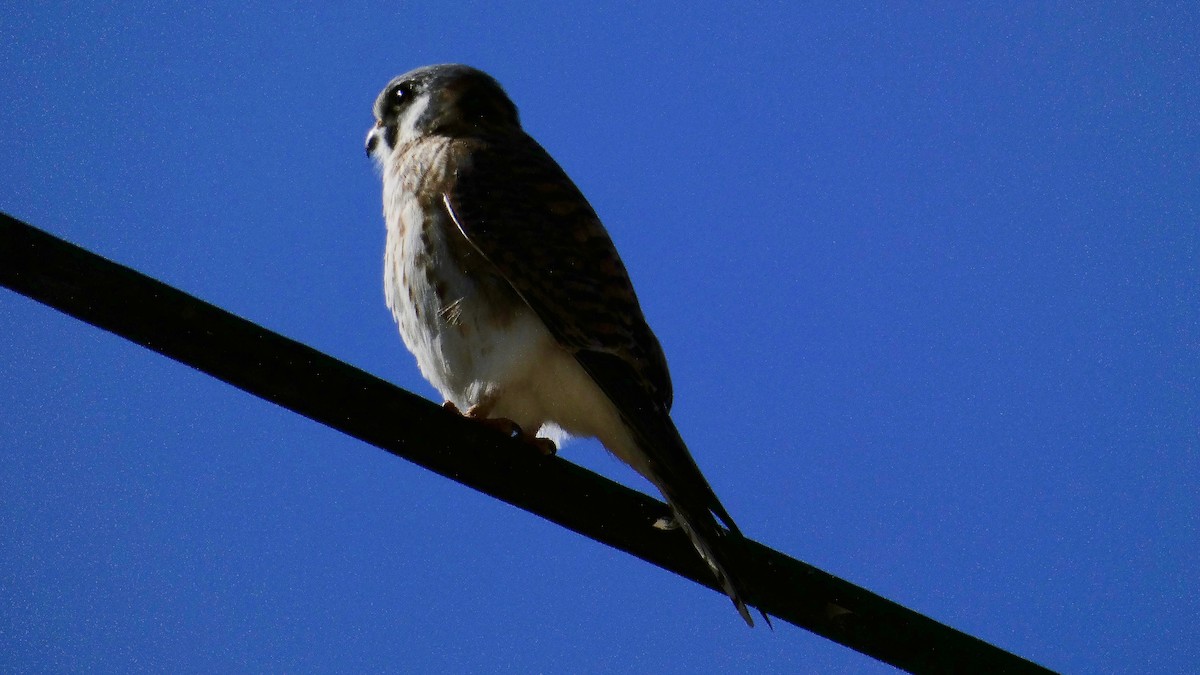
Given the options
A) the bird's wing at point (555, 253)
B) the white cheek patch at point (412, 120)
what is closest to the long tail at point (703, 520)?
the bird's wing at point (555, 253)

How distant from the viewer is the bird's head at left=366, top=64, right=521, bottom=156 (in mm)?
4305

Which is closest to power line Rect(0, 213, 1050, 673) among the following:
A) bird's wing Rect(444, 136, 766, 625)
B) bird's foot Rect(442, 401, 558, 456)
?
bird's wing Rect(444, 136, 766, 625)

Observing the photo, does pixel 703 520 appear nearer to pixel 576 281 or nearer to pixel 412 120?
pixel 576 281

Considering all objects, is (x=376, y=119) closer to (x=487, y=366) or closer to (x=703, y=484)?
(x=487, y=366)

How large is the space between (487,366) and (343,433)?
1220mm

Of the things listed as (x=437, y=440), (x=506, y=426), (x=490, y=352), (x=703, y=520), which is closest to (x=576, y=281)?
(x=490, y=352)

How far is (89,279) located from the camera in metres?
1.92

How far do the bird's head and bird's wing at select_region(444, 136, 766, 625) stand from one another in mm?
374

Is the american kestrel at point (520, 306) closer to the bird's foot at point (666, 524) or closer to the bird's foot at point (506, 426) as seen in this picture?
the bird's foot at point (506, 426)

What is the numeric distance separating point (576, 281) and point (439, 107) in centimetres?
128

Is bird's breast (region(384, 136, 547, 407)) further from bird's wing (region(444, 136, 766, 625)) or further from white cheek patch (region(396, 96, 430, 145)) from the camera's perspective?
white cheek patch (region(396, 96, 430, 145))

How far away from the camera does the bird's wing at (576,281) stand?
2738 millimetres

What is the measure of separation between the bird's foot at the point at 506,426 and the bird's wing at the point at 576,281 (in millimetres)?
282

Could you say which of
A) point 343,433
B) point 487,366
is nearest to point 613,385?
point 487,366
